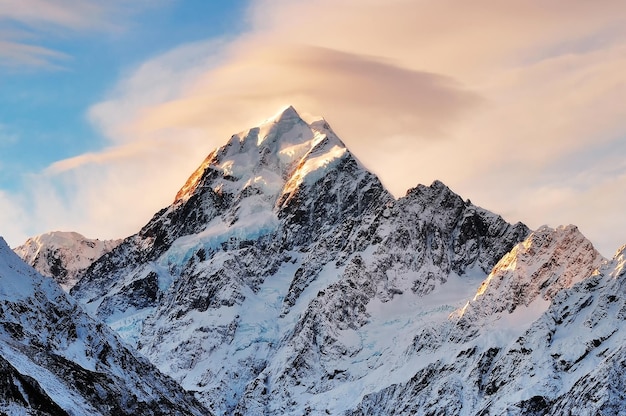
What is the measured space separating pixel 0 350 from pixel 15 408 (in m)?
24.6

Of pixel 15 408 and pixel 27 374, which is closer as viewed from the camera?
pixel 15 408

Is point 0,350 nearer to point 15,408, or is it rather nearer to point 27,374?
point 27,374

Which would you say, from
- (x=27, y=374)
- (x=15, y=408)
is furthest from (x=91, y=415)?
(x=15, y=408)

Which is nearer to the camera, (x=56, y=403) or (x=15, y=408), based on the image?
(x=15, y=408)

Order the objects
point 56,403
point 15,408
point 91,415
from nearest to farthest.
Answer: point 15,408
point 56,403
point 91,415

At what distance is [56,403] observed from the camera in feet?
610

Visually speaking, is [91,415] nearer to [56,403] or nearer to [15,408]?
[56,403]

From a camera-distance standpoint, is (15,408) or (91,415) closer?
(15,408)

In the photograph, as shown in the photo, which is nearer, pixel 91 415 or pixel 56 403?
pixel 56 403

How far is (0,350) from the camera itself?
641 feet

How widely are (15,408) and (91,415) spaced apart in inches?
1057

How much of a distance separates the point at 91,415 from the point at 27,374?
12850mm

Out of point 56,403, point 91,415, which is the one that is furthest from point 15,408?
point 91,415

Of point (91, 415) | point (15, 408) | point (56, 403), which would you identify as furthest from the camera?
point (91, 415)
